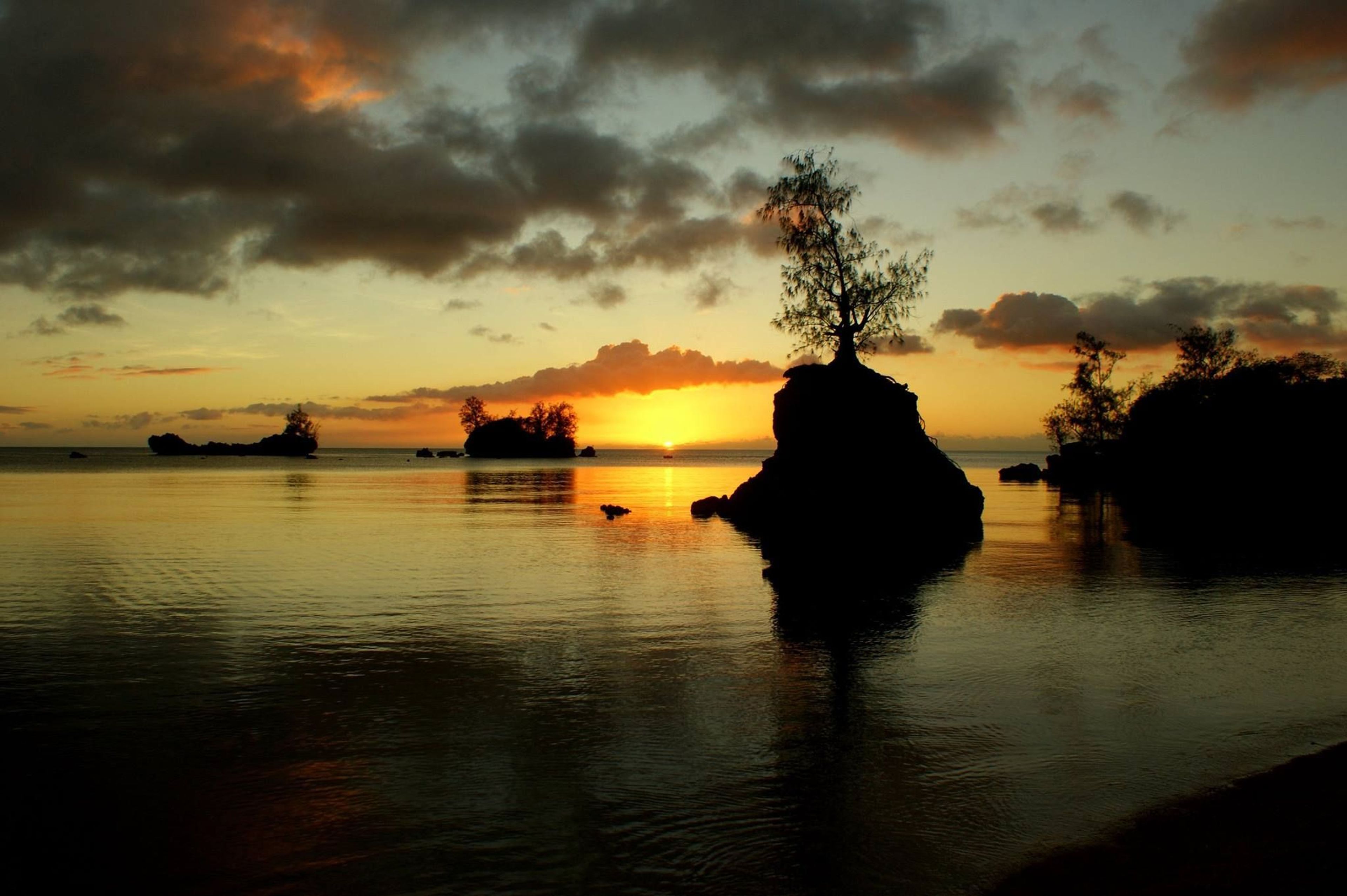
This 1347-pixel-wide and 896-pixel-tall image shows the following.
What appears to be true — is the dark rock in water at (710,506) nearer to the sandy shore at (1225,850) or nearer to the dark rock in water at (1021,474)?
the sandy shore at (1225,850)

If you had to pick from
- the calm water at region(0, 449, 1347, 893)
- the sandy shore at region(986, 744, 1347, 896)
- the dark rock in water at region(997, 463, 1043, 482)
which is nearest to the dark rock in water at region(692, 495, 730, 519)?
the calm water at region(0, 449, 1347, 893)

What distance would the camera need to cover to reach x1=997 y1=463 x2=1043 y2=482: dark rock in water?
424 ft

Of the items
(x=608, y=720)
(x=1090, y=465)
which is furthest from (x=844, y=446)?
(x=1090, y=465)

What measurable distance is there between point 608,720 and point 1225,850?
27.1 feet

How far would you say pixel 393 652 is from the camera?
18.0 m

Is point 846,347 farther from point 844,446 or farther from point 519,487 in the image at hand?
point 519,487

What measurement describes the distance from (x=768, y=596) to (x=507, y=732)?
1446 centimetres

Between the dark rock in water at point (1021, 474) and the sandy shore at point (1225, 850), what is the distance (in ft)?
404

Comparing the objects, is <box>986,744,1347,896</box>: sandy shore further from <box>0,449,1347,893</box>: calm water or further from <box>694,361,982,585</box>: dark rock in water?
<box>694,361,982,585</box>: dark rock in water

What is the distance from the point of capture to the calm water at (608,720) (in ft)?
29.0

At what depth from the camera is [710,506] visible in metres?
62.9

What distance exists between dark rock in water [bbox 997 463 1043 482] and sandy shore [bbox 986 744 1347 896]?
12305 cm

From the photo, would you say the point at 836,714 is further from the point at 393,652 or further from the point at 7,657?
the point at 7,657

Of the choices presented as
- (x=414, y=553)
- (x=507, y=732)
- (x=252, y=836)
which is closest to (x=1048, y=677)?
(x=507, y=732)
